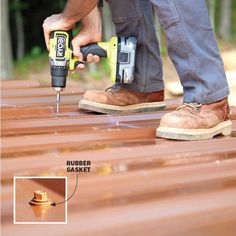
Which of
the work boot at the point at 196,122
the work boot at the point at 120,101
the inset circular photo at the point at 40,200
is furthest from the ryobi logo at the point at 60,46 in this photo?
the inset circular photo at the point at 40,200

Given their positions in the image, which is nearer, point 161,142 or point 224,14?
point 161,142

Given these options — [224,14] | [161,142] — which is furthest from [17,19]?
[161,142]

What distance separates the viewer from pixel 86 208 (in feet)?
4.00

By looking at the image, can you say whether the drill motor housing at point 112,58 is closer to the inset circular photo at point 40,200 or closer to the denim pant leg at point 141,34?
the denim pant leg at point 141,34

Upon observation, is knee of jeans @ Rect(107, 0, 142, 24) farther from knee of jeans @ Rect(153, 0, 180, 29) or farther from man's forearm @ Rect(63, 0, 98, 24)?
knee of jeans @ Rect(153, 0, 180, 29)

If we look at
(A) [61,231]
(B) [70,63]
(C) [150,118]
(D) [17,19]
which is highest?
(D) [17,19]

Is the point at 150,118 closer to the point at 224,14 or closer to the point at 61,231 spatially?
the point at 61,231

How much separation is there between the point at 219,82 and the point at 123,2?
637mm

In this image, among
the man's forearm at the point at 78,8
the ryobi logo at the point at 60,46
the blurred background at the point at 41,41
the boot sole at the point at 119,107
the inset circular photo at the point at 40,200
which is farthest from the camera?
the blurred background at the point at 41,41

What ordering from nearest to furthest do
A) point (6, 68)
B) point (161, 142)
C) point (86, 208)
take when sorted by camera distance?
point (86, 208) → point (161, 142) → point (6, 68)

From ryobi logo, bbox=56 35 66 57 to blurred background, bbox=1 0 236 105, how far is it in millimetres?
6142

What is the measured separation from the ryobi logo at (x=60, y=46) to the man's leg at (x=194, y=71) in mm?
445

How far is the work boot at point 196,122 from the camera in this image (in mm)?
1893

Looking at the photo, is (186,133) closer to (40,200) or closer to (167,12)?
(167,12)
